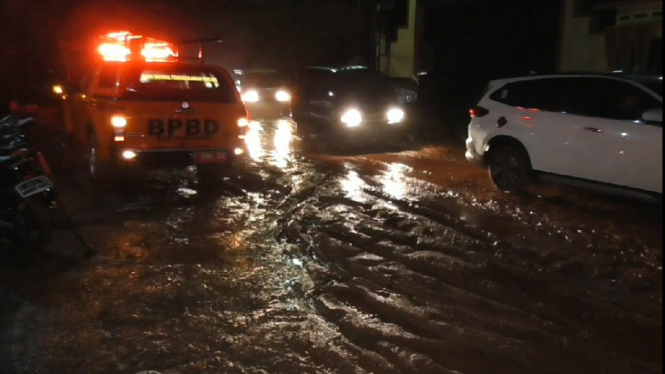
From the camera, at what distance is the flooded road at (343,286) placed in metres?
4.63

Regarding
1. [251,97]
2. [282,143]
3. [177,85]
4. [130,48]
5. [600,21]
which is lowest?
[282,143]

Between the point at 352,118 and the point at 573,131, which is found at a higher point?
the point at 573,131

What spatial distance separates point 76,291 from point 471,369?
11.4 feet

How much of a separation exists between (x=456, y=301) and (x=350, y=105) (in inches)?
366

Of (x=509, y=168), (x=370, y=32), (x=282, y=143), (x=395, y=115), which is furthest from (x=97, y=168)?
(x=370, y=32)

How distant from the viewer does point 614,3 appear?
1448cm

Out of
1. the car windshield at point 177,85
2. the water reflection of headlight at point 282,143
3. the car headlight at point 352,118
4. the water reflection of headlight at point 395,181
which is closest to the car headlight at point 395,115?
the car headlight at point 352,118

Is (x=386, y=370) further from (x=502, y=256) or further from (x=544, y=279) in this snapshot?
(x=502, y=256)

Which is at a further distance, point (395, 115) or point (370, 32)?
point (370, 32)

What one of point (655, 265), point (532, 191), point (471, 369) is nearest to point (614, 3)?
point (532, 191)

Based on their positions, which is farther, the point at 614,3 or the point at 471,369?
the point at 614,3

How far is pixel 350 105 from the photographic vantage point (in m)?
14.5

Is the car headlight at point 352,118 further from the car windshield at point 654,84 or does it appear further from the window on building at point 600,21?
the car windshield at point 654,84

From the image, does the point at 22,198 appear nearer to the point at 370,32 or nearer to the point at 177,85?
the point at 177,85
